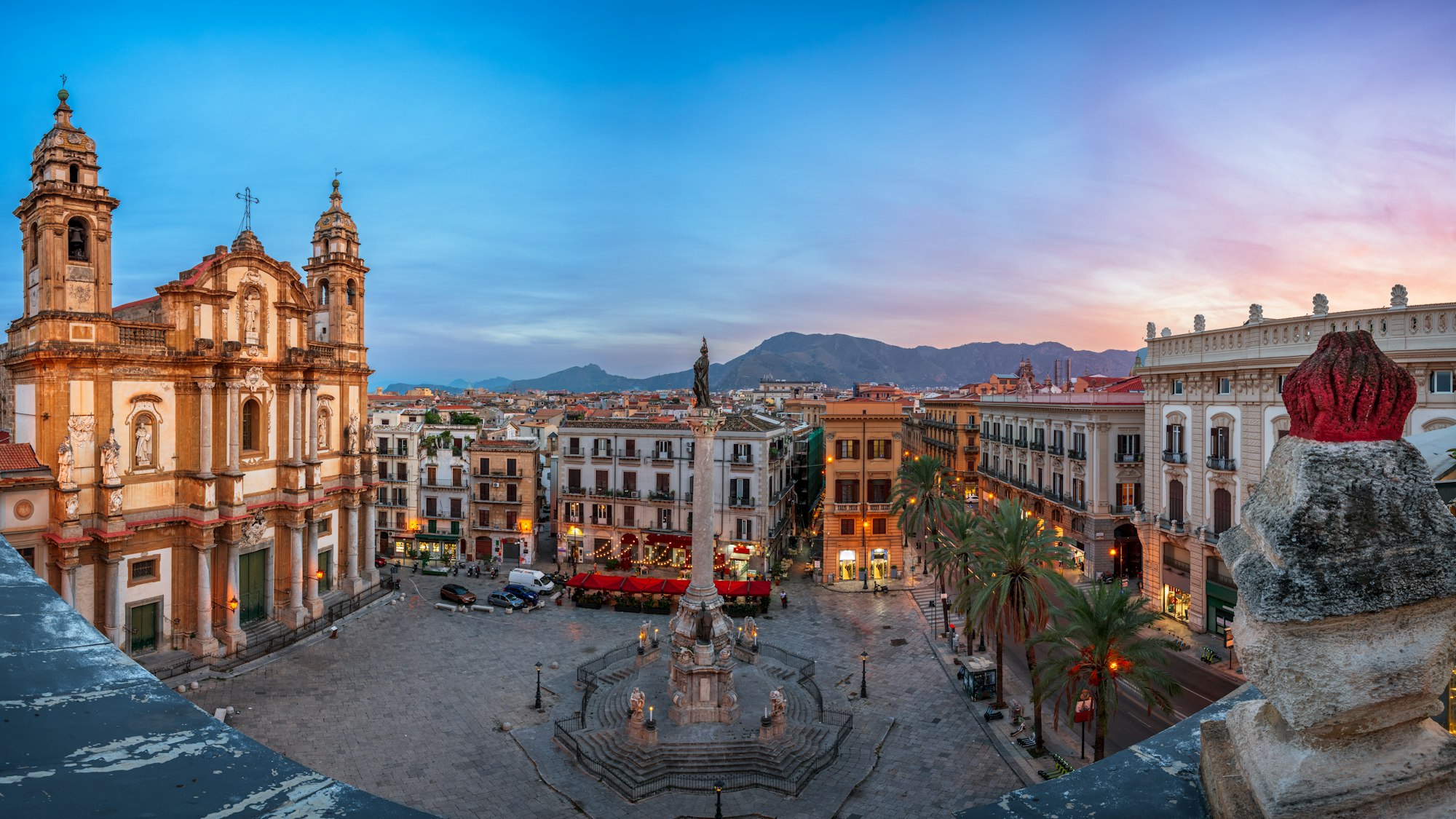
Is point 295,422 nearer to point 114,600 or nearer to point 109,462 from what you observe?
point 109,462

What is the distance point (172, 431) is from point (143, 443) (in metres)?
1.39

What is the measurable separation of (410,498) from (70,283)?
27.8 m

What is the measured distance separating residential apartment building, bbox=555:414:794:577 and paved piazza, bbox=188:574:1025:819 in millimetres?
7805

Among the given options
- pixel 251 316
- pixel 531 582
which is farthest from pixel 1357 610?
pixel 531 582

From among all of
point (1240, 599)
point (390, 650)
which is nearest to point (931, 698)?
point (390, 650)

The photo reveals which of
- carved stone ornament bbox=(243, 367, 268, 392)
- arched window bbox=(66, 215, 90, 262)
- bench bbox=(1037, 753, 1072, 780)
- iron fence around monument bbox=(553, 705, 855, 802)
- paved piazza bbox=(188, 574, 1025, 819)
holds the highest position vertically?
arched window bbox=(66, 215, 90, 262)

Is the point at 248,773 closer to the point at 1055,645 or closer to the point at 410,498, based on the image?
the point at 1055,645

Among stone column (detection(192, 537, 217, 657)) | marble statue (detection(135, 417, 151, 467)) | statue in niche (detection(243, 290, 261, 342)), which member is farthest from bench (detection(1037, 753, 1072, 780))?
statue in niche (detection(243, 290, 261, 342))

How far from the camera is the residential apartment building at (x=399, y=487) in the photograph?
54.0m

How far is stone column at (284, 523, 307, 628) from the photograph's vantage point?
118ft

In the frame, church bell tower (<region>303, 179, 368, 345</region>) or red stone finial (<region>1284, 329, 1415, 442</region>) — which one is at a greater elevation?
church bell tower (<region>303, 179, 368, 345</region>)

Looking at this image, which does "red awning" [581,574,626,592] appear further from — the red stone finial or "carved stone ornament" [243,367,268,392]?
the red stone finial

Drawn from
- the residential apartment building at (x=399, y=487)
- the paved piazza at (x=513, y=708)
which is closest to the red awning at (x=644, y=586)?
the paved piazza at (x=513, y=708)

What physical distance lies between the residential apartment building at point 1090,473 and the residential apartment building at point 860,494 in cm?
767
